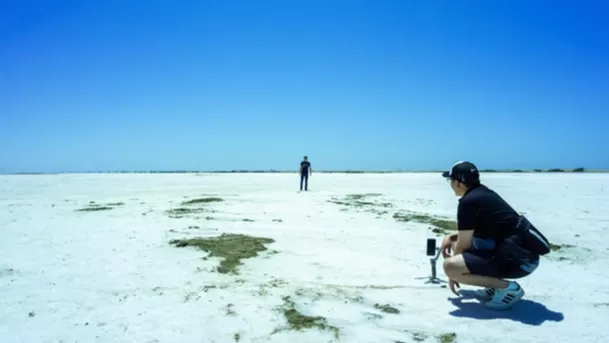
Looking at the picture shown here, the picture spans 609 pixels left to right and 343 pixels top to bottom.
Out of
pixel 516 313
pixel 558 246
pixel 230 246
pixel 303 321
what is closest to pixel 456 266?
pixel 516 313

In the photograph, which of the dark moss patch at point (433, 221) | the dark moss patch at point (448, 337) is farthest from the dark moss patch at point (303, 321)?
the dark moss patch at point (433, 221)

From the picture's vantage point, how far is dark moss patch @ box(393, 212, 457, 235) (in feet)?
35.3

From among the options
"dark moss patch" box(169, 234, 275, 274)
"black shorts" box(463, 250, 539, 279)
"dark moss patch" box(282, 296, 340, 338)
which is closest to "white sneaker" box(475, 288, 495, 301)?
"black shorts" box(463, 250, 539, 279)

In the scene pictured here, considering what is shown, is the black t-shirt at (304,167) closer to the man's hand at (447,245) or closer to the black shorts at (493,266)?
the man's hand at (447,245)

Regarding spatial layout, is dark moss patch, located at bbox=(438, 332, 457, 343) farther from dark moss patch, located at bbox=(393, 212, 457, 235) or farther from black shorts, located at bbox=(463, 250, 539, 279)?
dark moss patch, located at bbox=(393, 212, 457, 235)

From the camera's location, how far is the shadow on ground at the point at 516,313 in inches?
187

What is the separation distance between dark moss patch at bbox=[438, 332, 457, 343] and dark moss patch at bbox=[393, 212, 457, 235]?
20.8 feet

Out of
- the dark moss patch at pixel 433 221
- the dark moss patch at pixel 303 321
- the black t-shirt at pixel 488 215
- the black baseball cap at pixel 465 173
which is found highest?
the black baseball cap at pixel 465 173

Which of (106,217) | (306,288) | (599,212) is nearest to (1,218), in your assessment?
(106,217)

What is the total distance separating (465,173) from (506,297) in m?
1.60

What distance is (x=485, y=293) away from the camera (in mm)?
5375

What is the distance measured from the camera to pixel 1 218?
40.5ft

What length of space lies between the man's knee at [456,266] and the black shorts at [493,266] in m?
Answer: 0.05

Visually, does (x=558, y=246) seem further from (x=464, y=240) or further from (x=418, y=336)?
(x=418, y=336)
